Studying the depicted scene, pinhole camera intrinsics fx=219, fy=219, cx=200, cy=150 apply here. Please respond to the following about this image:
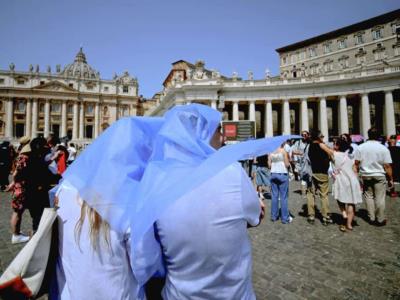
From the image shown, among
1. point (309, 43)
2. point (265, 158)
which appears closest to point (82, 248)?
point (265, 158)

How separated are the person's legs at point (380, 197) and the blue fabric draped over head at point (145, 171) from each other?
5.77 meters

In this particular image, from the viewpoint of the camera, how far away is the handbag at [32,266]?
3.89ft

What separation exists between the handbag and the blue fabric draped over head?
300 mm

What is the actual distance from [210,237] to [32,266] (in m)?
1.01

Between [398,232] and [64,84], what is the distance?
216 feet

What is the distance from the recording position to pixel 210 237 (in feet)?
3.89

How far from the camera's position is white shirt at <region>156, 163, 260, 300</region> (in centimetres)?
118

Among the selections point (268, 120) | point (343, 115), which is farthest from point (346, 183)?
point (343, 115)

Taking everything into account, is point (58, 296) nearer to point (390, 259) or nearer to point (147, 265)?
point (147, 265)

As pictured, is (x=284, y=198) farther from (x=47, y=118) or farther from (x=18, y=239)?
(x=47, y=118)

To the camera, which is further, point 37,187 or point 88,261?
point 37,187

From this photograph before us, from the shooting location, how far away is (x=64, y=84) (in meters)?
55.1

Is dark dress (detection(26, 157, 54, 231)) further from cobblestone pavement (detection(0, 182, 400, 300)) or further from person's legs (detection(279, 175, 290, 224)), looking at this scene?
person's legs (detection(279, 175, 290, 224))

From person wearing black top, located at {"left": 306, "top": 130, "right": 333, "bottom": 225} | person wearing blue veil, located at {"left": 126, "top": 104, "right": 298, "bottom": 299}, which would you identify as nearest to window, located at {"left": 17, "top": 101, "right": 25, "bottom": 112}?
person wearing black top, located at {"left": 306, "top": 130, "right": 333, "bottom": 225}
